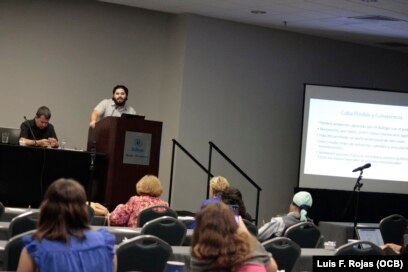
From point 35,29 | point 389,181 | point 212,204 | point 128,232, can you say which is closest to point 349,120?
point 389,181

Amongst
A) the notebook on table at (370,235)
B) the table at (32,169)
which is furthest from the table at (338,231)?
the table at (32,169)

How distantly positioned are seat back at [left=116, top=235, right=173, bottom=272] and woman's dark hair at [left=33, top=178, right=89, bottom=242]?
136 cm

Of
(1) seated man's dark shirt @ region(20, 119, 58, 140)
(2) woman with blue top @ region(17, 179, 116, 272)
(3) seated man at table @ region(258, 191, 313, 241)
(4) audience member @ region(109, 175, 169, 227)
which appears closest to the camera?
(2) woman with blue top @ region(17, 179, 116, 272)

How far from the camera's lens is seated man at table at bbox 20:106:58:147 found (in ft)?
34.8

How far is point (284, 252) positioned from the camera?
5.94 m

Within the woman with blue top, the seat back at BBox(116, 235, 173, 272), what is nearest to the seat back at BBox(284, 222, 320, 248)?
the seat back at BBox(116, 235, 173, 272)

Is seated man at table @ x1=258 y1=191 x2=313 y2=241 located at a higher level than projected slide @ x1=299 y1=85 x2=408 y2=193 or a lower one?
lower

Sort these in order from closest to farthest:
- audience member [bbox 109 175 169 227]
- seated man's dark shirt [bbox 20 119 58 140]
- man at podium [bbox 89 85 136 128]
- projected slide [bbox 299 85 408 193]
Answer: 1. audience member [bbox 109 175 169 227]
2. seated man's dark shirt [bbox 20 119 58 140]
3. man at podium [bbox 89 85 136 128]
4. projected slide [bbox 299 85 408 193]

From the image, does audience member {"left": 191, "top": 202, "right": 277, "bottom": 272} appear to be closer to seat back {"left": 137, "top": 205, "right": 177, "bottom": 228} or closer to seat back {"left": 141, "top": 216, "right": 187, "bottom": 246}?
seat back {"left": 141, "top": 216, "right": 187, "bottom": 246}

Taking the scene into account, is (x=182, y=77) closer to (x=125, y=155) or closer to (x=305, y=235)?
(x=125, y=155)

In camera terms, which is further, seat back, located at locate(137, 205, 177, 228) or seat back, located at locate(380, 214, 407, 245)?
seat back, located at locate(380, 214, 407, 245)

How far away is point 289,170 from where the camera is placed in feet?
47.9

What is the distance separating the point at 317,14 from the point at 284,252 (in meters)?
6.95

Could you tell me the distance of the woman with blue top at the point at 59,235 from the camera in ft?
12.3
